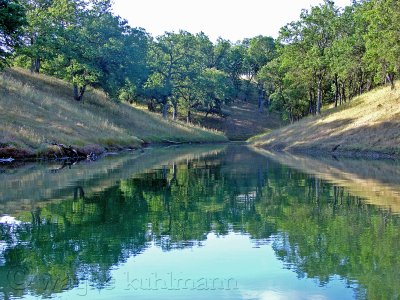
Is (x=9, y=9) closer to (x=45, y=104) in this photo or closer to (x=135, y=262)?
(x=45, y=104)

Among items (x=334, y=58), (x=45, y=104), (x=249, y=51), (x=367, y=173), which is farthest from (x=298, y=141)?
(x=249, y=51)

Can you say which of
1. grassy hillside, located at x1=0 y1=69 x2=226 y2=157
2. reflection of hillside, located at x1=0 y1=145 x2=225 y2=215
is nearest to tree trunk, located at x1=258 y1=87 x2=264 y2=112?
grassy hillside, located at x1=0 y1=69 x2=226 y2=157

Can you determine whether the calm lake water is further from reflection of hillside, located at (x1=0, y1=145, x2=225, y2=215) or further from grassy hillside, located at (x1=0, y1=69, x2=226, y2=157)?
grassy hillside, located at (x1=0, y1=69, x2=226, y2=157)

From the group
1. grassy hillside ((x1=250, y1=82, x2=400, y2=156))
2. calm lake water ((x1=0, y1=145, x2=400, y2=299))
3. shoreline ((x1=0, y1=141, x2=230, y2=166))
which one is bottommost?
calm lake water ((x1=0, y1=145, x2=400, y2=299))

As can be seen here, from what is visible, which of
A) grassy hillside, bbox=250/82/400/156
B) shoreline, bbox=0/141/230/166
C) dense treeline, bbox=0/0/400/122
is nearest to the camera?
shoreline, bbox=0/141/230/166

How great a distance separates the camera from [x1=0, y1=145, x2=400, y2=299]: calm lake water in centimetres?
881

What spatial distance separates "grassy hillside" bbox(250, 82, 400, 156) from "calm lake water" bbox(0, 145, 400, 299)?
1134 inches

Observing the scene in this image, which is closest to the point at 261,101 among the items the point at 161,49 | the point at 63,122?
the point at 161,49

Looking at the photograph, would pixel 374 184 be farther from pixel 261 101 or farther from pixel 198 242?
pixel 261 101

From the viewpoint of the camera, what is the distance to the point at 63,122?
53125 millimetres

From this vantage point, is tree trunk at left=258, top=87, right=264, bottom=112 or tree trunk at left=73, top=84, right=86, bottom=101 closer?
tree trunk at left=73, top=84, right=86, bottom=101

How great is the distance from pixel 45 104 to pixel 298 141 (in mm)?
31751

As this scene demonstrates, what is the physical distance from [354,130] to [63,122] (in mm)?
31292

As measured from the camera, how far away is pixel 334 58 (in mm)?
68938
